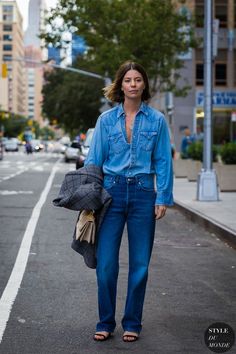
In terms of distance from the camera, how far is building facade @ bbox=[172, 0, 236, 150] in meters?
50.5

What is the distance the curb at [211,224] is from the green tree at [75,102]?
1908 inches

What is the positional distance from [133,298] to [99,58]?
31.4 metres

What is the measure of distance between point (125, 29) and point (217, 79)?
1819cm

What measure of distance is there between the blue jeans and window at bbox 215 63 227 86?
156 feet

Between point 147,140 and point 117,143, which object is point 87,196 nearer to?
point 117,143

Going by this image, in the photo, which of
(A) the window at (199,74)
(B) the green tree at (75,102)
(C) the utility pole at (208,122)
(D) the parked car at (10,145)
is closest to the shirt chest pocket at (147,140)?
(C) the utility pole at (208,122)

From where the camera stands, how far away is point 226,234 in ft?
35.4

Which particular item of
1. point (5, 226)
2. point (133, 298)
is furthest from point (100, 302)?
point (5, 226)

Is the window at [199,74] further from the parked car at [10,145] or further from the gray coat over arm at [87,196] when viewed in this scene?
the parked car at [10,145]

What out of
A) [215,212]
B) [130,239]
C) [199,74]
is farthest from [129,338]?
[199,74]

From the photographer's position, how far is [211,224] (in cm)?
1195

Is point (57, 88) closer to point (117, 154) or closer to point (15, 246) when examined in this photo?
point (15, 246)

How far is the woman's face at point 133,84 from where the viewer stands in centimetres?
510

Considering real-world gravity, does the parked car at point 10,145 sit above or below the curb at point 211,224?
above
